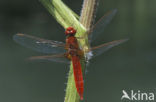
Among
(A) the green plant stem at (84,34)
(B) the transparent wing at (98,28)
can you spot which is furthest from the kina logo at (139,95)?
(A) the green plant stem at (84,34)

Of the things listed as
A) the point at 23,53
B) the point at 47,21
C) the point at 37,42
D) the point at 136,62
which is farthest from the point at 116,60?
the point at 37,42

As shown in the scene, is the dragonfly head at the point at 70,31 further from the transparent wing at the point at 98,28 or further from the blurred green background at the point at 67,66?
the blurred green background at the point at 67,66

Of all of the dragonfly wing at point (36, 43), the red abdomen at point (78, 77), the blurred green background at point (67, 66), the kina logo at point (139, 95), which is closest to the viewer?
the red abdomen at point (78, 77)

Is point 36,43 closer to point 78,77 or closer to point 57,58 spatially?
point 57,58

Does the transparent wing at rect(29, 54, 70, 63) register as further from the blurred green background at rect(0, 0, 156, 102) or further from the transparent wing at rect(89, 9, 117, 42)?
the blurred green background at rect(0, 0, 156, 102)

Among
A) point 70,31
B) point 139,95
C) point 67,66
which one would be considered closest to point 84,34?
point 70,31
